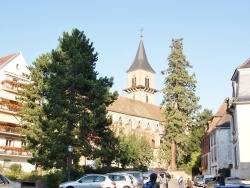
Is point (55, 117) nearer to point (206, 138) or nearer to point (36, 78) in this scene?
point (36, 78)

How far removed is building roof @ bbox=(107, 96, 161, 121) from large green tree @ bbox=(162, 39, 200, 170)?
4082cm

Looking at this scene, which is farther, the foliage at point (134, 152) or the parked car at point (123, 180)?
the foliage at point (134, 152)

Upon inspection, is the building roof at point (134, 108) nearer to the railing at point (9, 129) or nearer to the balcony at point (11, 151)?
the railing at point (9, 129)

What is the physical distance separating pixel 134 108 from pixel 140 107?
12.8ft

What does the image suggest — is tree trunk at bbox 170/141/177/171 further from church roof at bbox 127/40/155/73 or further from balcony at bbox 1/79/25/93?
church roof at bbox 127/40/155/73

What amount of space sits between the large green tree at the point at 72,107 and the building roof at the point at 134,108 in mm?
60826

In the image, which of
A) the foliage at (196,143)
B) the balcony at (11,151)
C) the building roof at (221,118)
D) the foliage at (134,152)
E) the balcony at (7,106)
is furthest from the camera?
the foliage at (196,143)

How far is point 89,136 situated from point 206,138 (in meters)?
30.7

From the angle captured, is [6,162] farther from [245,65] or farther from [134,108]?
[134,108]

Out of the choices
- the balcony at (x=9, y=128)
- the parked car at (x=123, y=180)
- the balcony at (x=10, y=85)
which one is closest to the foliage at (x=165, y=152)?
the balcony at (x=9, y=128)

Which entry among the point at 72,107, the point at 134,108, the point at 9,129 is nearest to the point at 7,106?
the point at 9,129

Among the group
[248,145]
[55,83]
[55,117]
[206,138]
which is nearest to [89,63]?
[55,83]

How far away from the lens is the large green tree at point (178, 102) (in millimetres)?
51125

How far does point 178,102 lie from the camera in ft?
174
